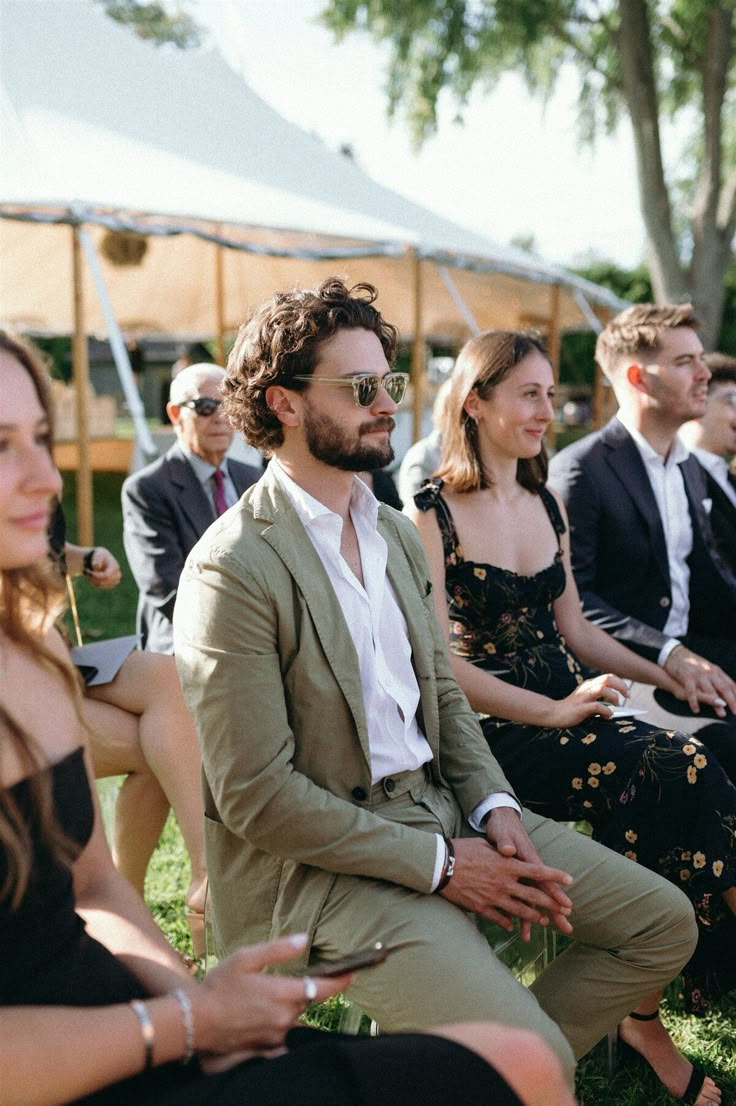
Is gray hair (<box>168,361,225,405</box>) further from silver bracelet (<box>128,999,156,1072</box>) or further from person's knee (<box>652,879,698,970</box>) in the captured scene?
silver bracelet (<box>128,999,156,1072</box>)

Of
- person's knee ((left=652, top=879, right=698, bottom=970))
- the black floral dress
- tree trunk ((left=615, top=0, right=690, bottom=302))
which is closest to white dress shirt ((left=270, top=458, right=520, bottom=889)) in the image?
person's knee ((left=652, top=879, right=698, bottom=970))

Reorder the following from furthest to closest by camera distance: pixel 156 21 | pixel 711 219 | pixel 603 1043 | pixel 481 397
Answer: pixel 156 21, pixel 711 219, pixel 481 397, pixel 603 1043

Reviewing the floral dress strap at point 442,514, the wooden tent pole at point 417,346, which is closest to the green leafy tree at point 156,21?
the wooden tent pole at point 417,346

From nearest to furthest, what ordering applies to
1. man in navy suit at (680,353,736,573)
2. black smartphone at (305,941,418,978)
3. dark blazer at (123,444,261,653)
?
black smartphone at (305,941,418,978) → dark blazer at (123,444,261,653) → man in navy suit at (680,353,736,573)

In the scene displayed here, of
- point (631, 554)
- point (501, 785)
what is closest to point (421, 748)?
point (501, 785)

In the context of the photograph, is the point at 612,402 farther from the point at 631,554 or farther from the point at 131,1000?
the point at 131,1000

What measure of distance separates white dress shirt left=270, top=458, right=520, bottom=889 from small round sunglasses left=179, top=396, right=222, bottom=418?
82.4 inches

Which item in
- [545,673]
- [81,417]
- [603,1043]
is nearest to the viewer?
[603,1043]

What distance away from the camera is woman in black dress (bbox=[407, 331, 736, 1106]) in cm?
293

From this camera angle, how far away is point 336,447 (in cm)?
252

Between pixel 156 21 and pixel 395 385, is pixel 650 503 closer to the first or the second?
pixel 395 385

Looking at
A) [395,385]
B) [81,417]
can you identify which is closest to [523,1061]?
[395,385]

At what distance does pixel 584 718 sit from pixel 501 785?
1.92 feet

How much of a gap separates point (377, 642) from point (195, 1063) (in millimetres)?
1087
